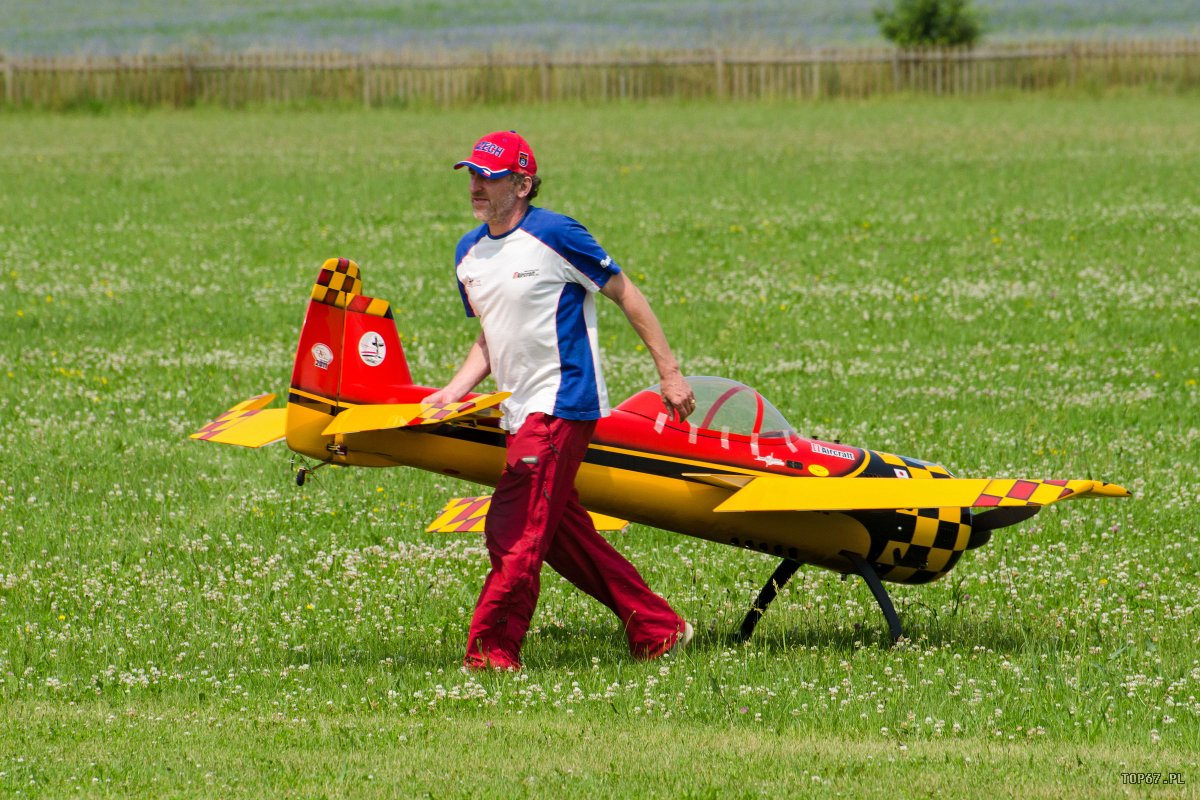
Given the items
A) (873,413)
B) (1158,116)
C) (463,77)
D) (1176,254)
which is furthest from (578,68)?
(873,413)

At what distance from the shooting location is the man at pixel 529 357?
24.2 ft

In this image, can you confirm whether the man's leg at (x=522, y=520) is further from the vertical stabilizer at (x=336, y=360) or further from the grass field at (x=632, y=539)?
the vertical stabilizer at (x=336, y=360)

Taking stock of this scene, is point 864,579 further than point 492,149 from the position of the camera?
Yes

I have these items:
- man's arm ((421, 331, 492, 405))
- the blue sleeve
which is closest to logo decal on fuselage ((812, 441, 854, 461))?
the blue sleeve

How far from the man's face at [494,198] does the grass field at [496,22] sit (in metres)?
91.5

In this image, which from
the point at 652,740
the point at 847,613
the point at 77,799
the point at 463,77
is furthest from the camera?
the point at 463,77

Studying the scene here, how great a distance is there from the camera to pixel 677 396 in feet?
24.0

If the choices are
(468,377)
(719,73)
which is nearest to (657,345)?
(468,377)

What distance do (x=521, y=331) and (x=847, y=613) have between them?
2765 millimetres

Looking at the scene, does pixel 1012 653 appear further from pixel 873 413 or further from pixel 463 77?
pixel 463 77

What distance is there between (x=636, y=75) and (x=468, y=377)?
46443mm

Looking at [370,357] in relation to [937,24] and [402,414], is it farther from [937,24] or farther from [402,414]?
[937,24]

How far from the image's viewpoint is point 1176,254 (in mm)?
21594

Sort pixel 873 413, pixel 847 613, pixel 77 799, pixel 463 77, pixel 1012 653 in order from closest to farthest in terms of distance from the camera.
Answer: pixel 77 799, pixel 1012 653, pixel 847 613, pixel 873 413, pixel 463 77
